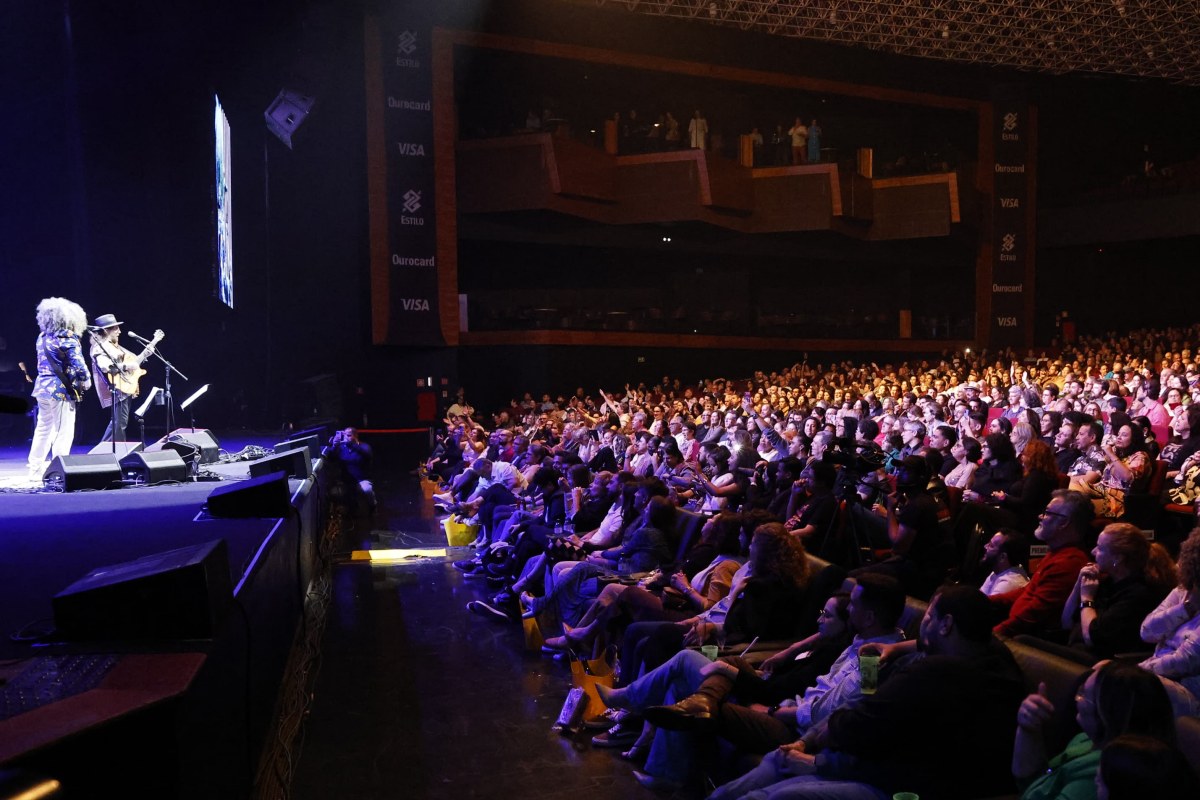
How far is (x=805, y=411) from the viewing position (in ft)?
37.7

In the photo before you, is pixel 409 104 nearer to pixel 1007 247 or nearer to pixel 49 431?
pixel 49 431

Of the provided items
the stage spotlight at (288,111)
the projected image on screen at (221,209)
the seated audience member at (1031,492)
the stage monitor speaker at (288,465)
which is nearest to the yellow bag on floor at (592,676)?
the seated audience member at (1031,492)

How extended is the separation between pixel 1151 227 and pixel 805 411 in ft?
45.7

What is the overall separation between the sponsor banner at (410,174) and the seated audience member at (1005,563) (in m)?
13.5

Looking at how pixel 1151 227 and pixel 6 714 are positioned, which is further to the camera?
pixel 1151 227

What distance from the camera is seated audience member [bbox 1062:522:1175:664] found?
10.5 ft

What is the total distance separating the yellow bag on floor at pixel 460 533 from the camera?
9.00m

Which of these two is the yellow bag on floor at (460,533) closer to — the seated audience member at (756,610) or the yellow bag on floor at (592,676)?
the yellow bag on floor at (592,676)

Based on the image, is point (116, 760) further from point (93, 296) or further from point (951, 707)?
point (93, 296)

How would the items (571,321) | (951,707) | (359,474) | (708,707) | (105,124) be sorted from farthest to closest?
(571,321), (105,124), (359,474), (708,707), (951,707)

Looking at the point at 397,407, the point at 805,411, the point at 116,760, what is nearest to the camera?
the point at 116,760

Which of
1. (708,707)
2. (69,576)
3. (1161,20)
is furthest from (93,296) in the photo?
(1161,20)

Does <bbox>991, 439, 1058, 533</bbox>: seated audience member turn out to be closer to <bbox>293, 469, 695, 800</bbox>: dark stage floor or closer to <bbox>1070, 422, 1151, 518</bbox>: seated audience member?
<bbox>1070, 422, 1151, 518</bbox>: seated audience member

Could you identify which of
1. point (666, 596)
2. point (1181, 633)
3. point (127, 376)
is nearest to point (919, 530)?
point (666, 596)
